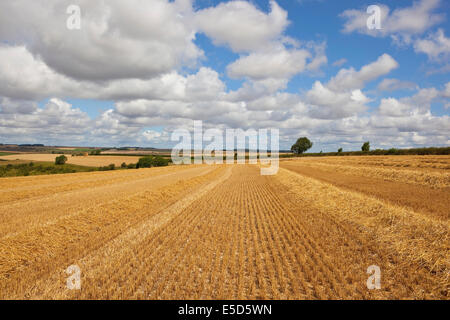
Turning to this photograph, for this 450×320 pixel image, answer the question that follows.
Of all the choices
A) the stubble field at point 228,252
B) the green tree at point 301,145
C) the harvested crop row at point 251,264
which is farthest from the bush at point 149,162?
the green tree at point 301,145

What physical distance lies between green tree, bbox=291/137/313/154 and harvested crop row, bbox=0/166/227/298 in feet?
430

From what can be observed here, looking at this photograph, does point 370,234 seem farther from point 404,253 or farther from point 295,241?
point 295,241

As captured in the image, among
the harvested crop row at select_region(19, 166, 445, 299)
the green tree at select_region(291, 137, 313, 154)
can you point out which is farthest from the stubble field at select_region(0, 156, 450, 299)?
the green tree at select_region(291, 137, 313, 154)

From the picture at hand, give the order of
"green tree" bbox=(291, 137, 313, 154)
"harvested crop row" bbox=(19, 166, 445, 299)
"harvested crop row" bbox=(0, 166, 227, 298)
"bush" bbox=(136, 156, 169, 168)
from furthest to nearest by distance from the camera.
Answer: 1. "green tree" bbox=(291, 137, 313, 154)
2. "bush" bbox=(136, 156, 169, 168)
3. "harvested crop row" bbox=(0, 166, 227, 298)
4. "harvested crop row" bbox=(19, 166, 445, 299)

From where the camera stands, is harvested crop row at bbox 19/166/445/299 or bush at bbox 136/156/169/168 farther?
bush at bbox 136/156/169/168

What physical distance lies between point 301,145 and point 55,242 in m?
136

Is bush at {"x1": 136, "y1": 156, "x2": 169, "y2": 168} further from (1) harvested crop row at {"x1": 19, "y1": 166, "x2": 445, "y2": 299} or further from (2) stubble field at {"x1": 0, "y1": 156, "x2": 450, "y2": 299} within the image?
(1) harvested crop row at {"x1": 19, "y1": 166, "x2": 445, "y2": 299}

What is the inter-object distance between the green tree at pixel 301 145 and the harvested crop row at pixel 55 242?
131m

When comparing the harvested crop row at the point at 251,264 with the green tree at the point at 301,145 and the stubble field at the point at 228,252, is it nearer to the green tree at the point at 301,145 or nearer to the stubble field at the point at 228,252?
the stubble field at the point at 228,252

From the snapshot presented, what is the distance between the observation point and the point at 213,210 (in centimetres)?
1198

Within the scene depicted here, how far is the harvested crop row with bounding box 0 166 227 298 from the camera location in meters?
5.39

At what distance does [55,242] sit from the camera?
7.29 metres

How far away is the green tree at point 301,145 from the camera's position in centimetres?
13325

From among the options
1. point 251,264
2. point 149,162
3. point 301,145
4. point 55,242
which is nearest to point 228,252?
point 251,264
